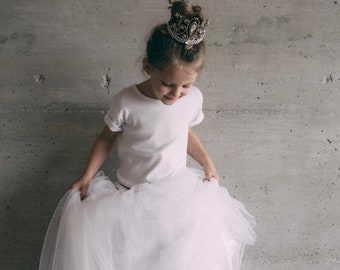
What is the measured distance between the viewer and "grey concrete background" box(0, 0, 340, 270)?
1448 mm

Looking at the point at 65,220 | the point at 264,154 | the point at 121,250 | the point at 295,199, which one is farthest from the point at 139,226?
the point at 295,199

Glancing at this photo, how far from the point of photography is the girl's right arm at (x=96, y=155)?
4.49 ft

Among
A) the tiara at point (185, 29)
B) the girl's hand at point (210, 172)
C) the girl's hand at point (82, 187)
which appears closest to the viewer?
the tiara at point (185, 29)

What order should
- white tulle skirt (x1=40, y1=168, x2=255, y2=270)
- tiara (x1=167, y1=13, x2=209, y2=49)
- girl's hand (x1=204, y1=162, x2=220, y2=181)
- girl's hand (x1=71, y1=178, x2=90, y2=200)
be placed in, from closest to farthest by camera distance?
tiara (x1=167, y1=13, x2=209, y2=49) → white tulle skirt (x1=40, y1=168, x2=255, y2=270) → girl's hand (x1=71, y1=178, x2=90, y2=200) → girl's hand (x1=204, y1=162, x2=220, y2=181)

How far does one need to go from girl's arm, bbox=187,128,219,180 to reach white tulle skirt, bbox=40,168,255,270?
0.43ft

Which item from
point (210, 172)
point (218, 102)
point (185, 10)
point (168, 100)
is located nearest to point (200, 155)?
point (210, 172)

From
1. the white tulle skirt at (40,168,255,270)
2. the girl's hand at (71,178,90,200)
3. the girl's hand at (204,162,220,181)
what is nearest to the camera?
the white tulle skirt at (40,168,255,270)

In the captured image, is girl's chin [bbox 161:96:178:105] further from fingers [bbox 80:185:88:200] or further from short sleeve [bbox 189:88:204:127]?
fingers [bbox 80:185:88:200]

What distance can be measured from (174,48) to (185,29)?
0.06 m

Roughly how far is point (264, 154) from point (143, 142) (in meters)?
0.52

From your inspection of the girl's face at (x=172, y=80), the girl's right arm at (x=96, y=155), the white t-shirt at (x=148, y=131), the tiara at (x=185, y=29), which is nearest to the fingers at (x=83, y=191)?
the girl's right arm at (x=96, y=155)

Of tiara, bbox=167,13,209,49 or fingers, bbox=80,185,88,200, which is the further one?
fingers, bbox=80,185,88,200

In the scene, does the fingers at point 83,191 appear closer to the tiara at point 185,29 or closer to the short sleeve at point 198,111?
the short sleeve at point 198,111

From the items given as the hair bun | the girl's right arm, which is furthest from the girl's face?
the girl's right arm
